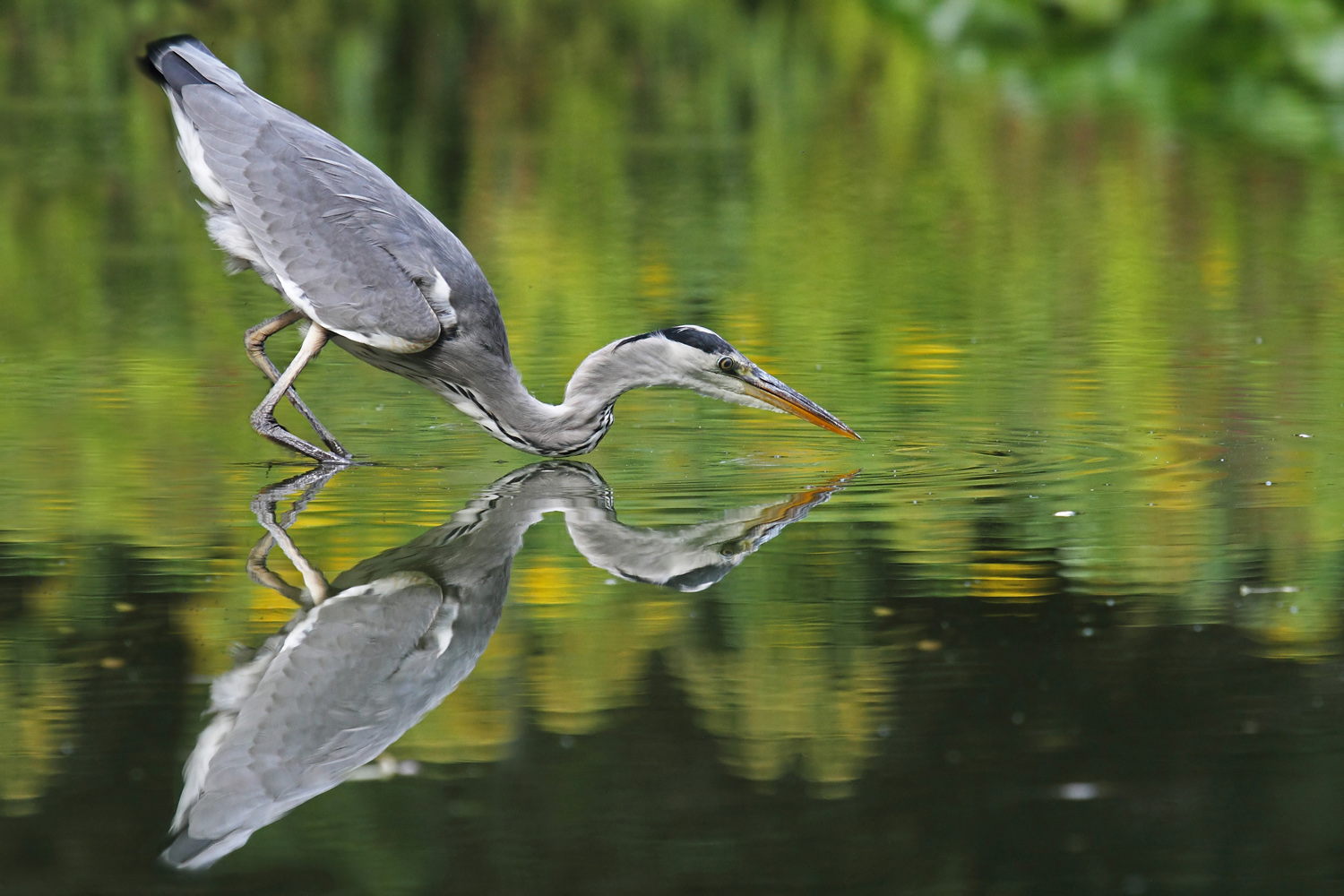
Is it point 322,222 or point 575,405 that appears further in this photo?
point 322,222

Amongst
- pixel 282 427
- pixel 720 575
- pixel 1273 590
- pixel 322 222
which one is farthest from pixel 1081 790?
pixel 322 222

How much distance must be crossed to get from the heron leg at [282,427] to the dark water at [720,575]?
0.45 ft

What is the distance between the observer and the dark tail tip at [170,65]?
8.84 meters

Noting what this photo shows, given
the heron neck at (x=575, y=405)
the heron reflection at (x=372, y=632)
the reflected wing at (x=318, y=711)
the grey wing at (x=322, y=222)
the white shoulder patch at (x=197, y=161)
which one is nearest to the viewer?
the reflected wing at (x=318, y=711)

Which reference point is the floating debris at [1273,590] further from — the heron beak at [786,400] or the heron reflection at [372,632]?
the heron beak at [786,400]

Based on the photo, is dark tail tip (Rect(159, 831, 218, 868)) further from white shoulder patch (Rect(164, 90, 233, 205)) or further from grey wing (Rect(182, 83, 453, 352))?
white shoulder patch (Rect(164, 90, 233, 205))

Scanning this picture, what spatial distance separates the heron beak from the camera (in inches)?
318

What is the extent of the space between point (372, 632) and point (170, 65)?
172 inches

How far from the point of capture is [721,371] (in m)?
8.14

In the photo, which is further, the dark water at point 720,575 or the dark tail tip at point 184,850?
the dark water at point 720,575

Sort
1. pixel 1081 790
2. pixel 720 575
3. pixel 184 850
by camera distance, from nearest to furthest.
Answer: pixel 184 850 → pixel 1081 790 → pixel 720 575

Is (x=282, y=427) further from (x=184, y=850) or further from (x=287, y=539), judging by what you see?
(x=184, y=850)

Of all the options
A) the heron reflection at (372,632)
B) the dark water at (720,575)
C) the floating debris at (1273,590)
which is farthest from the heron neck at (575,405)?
the floating debris at (1273,590)

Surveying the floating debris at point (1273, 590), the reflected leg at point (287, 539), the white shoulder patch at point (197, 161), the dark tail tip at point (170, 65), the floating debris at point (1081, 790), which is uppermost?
the dark tail tip at point (170, 65)
